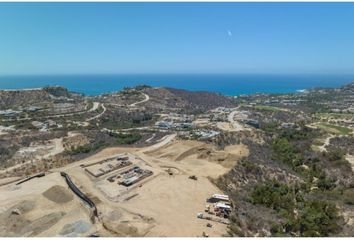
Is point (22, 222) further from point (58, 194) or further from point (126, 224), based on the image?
point (126, 224)

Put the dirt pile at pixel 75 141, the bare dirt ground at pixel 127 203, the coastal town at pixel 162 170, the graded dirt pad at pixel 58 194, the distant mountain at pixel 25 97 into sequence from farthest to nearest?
1. the distant mountain at pixel 25 97
2. the dirt pile at pixel 75 141
3. the graded dirt pad at pixel 58 194
4. the coastal town at pixel 162 170
5. the bare dirt ground at pixel 127 203

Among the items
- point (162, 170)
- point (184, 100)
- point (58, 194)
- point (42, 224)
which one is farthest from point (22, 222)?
point (184, 100)

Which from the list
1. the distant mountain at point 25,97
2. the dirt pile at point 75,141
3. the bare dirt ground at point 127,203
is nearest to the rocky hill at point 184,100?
the distant mountain at point 25,97

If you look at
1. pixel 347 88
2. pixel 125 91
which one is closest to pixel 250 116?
pixel 125 91

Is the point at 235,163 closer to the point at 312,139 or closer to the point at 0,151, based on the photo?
the point at 312,139

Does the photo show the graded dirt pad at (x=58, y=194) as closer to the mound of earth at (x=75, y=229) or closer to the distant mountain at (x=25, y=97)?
the mound of earth at (x=75, y=229)

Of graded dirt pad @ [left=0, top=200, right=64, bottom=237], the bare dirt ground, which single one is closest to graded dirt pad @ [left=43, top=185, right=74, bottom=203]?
the bare dirt ground

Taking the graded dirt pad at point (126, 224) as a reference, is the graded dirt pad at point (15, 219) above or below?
below
